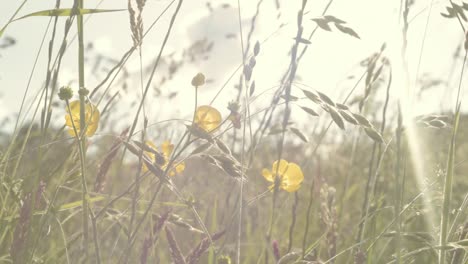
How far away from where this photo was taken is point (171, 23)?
3.64 ft

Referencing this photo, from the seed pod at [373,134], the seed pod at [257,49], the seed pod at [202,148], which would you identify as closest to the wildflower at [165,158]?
the seed pod at [202,148]

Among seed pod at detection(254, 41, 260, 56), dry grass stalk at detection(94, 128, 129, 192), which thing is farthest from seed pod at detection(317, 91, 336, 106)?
dry grass stalk at detection(94, 128, 129, 192)

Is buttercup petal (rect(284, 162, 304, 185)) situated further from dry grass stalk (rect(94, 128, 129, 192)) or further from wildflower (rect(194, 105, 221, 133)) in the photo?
dry grass stalk (rect(94, 128, 129, 192))

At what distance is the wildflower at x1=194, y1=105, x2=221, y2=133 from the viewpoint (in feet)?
4.68

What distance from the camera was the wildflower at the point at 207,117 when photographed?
1428 mm

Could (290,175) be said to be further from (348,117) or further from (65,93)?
(65,93)

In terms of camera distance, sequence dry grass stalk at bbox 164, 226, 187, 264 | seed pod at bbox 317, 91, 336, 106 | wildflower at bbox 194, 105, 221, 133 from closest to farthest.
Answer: dry grass stalk at bbox 164, 226, 187, 264 < seed pod at bbox 317, 91, 336, 106 < wildflower at bbox 194, 105, 221, 133

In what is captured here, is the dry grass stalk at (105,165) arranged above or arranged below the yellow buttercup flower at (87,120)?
below

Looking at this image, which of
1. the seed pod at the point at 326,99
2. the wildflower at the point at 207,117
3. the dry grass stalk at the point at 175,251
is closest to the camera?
the dry grass stalk at the point at 175,251

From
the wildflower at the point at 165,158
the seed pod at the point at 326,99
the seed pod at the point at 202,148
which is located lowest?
the wildflower at the point at 165,158

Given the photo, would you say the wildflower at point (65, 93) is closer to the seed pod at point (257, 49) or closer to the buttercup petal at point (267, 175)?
the seed pod at point (257, 49)

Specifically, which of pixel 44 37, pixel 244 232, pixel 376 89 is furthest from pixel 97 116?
pixel 376 89

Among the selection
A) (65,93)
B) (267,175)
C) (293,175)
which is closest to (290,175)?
(293,175)

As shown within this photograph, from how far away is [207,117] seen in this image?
56.9 inches
